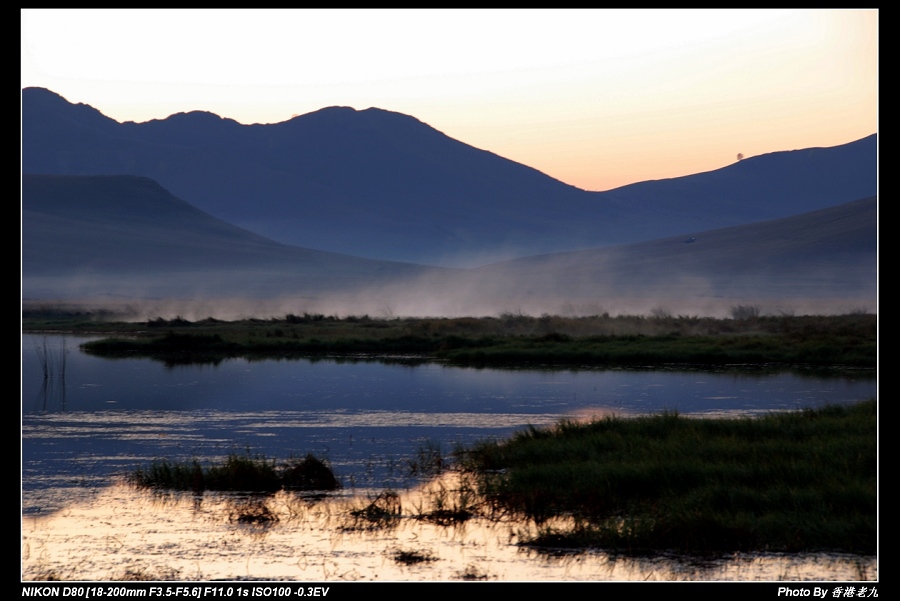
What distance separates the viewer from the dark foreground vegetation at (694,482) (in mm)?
12320

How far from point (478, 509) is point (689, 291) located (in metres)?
114

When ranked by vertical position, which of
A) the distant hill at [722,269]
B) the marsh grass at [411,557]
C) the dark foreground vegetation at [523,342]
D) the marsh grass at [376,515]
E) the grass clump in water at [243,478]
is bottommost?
the marsh grass at [411,557]

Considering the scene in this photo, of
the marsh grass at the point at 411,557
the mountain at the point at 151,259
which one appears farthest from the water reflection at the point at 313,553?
the mountain at the point at 151,259

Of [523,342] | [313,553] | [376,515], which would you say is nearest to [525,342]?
[523,342]

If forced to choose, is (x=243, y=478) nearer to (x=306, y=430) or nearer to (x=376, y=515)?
(x=376, y=515)

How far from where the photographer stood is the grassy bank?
40.6 meters

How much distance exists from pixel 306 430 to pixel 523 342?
24.1m

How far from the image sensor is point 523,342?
45.5 metres

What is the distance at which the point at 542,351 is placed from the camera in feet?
136

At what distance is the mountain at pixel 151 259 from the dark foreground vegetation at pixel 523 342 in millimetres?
78457

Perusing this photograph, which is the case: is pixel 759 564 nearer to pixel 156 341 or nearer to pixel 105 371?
Result: pixel 105 371

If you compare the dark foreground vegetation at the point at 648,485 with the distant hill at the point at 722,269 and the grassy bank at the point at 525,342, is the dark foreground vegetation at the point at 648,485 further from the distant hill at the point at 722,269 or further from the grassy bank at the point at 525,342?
the distant hill at the point at 722,269
